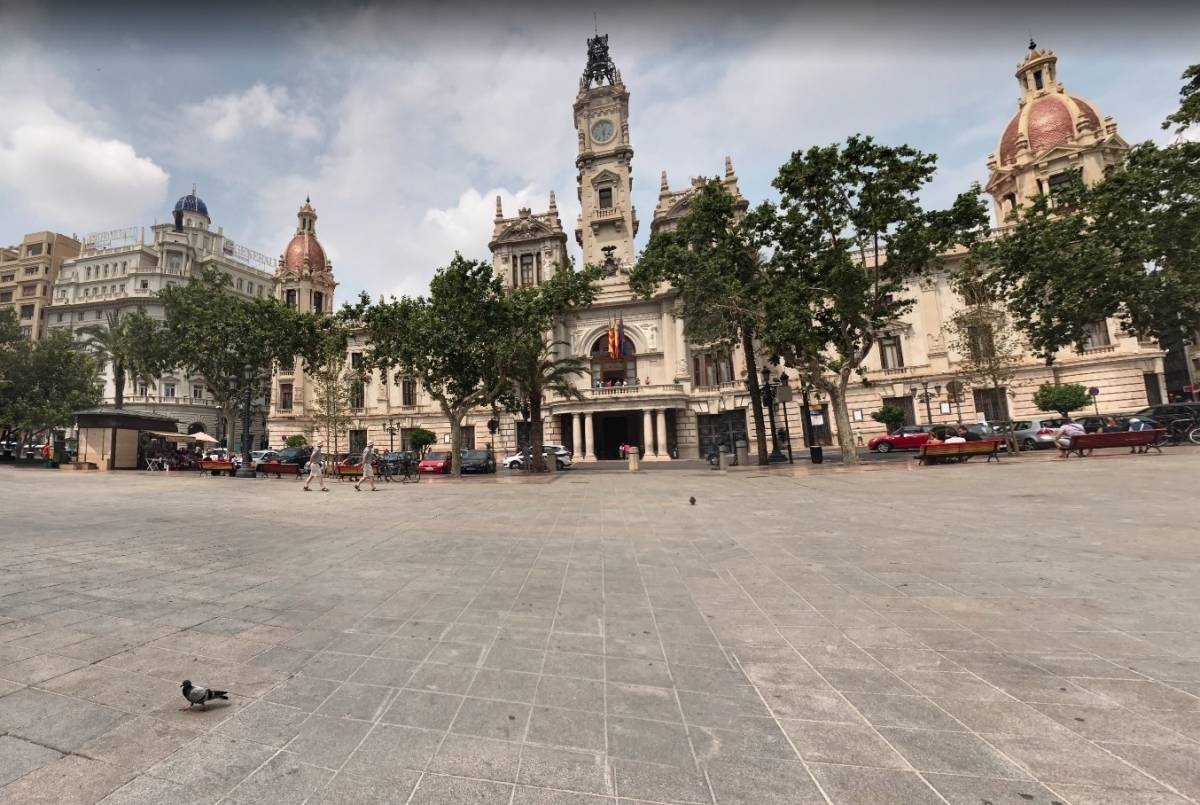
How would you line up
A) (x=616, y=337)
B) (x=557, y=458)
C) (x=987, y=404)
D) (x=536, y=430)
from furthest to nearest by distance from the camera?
1. (x=616, y=337)
2. (x=987, y=404)
3. (x=557, y=458)
4. (x=536, y=430)

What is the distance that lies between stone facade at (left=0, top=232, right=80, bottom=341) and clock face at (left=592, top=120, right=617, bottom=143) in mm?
71072

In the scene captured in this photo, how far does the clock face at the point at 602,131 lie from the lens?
48500 millimetres

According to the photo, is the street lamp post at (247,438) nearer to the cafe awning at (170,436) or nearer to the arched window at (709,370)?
the cafe awning at (170,436)

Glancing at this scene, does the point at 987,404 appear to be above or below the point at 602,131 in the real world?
below

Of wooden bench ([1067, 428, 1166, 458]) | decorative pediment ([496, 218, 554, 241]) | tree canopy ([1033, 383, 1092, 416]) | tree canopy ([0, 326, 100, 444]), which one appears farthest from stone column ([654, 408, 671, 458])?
tree canopy ([0, 326, 100, 444])

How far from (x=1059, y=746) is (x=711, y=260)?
23166 mm

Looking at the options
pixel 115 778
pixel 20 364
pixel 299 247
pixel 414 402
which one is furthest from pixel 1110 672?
pixel 299 247

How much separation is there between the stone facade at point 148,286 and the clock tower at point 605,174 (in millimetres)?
37464

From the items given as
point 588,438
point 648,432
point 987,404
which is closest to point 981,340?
point 987,404

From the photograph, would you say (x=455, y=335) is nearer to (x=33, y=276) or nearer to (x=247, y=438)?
(x=247, y=438)

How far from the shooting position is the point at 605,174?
156ft

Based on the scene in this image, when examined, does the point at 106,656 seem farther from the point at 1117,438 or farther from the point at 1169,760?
the point at 1117,438

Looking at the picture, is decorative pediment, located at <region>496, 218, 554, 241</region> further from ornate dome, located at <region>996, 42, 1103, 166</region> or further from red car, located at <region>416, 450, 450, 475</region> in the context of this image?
ornate dome, located at <region>996, 42, 1103, 166</region>

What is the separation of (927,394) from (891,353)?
15.8ft
